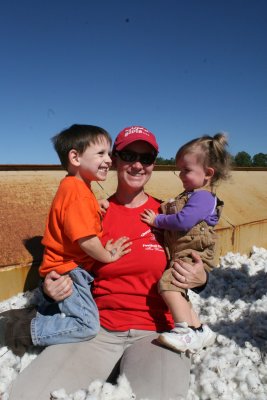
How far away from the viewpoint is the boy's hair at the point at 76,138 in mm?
2281

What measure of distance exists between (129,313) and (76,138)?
1156mm

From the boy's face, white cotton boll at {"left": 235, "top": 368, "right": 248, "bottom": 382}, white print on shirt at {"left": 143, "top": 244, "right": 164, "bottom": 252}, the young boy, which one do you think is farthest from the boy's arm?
white cotton boll at {"left": 235, "top": 368, "right": 248, "bottom": 382}

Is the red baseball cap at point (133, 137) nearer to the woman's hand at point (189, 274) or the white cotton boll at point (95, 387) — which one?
the woman's hand at point (189, 274)

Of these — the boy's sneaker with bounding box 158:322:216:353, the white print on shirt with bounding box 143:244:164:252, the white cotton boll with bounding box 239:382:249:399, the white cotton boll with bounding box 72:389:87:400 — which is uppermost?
the white print on shirt with bounding box 143:244:164:252

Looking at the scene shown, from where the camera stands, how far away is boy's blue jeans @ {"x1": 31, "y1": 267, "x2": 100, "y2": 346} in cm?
213

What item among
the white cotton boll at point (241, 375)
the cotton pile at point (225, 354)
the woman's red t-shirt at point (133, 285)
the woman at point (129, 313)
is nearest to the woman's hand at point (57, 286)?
the woman at point (129, 313)

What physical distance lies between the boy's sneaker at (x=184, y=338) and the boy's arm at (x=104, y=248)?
54cm

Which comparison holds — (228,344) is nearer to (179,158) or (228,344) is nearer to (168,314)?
(168,314)

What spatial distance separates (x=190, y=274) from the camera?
226cm

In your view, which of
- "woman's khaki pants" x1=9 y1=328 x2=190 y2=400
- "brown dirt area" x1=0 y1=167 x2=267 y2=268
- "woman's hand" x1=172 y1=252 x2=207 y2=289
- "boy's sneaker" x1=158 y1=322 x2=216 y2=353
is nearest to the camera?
"woman's khaki pants" x1=9 y1=328 x2=190 y2=400

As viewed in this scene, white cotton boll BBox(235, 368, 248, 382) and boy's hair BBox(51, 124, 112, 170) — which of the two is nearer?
white cotton boll BBox(235, 368, 248, 382)

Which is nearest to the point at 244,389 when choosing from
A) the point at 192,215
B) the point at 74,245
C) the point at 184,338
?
the point at 184,338

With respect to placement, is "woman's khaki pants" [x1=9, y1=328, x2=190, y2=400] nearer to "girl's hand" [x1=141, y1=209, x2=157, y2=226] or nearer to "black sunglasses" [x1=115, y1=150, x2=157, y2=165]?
"girl's hand" [x1=141, y1=209, x2=157, y2=226]

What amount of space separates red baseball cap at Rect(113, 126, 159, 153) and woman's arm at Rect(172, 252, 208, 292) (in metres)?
0.79
